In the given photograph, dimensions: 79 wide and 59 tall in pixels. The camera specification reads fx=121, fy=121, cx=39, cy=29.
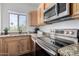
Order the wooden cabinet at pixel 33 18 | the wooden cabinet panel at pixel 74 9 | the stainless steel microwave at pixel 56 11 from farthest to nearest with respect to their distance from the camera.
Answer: the wooden cabinet at pixel 33 18
the stainless steel microwave at pixel 56 11
the wooden cabinet panel at pixel 74 9

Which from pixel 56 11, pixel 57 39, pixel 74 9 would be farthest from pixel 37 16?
pixel 74 9

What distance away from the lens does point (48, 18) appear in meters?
1.32

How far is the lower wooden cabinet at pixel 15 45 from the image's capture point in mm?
1177

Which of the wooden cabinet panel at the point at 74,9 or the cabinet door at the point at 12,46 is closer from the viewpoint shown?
the wooden cabinet panel at the point at 74,9

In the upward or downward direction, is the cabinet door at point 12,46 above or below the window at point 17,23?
below

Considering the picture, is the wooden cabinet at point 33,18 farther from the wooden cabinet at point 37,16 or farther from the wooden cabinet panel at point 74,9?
the wooden cabinet panel at point 74,9

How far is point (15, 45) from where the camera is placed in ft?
3.96

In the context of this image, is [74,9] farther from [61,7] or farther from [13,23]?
[13,23]

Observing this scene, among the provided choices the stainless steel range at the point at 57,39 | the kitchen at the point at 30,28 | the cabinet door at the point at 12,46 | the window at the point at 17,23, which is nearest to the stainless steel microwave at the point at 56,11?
the kitchen at the point at 30,28

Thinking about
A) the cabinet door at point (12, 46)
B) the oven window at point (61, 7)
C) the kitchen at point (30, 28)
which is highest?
the oven window at point (61, 7)

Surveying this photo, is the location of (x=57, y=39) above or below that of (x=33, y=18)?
below

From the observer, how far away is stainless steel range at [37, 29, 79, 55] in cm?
98

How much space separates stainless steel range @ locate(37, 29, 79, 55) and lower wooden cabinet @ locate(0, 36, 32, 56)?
13 cm

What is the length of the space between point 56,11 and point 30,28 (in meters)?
0.31
